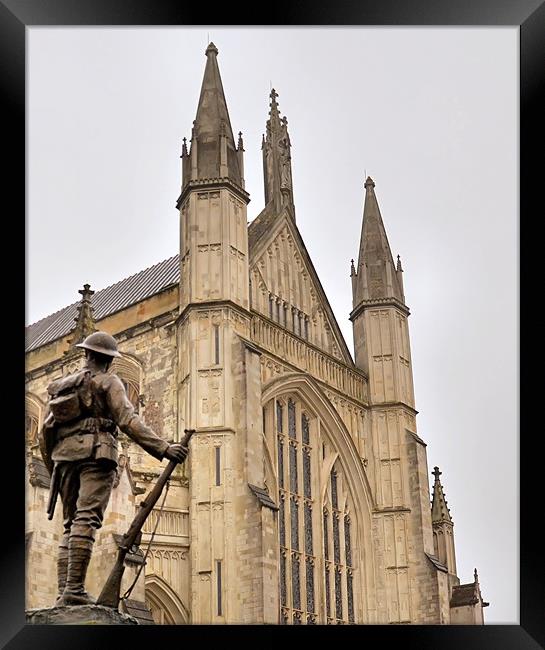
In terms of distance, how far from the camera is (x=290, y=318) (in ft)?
94.1

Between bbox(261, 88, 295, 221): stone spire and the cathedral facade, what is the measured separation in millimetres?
54

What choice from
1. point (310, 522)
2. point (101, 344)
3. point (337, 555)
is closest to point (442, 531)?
point (337, 555)

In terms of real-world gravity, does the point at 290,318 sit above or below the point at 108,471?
above

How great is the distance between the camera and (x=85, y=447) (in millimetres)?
6418

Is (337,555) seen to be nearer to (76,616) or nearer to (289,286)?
(289,286)

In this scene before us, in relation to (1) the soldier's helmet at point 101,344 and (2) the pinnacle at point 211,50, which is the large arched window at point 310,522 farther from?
(1) the soldier's helmet at point 101,344

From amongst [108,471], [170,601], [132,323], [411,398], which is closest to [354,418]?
[411,398]

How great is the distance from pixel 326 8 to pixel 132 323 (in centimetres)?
2085

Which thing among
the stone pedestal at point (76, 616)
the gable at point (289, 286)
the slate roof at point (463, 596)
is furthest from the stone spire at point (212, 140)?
the stone pedestal at point (76, 616)

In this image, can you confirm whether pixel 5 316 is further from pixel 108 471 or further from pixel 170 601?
pixel 170 601

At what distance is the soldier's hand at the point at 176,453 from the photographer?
634 cm

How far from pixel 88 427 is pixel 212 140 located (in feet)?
67.6

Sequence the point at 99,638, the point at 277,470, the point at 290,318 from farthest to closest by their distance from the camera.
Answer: the point at 290,318 → the point at 277,470 → the point at 99,638

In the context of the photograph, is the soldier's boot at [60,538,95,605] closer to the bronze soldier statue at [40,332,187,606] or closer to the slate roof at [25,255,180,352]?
the bronze soldier statue at [40,332,187,606]
